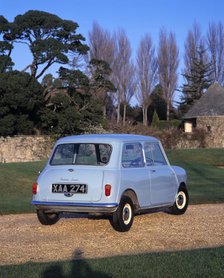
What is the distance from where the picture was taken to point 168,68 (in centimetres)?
6894

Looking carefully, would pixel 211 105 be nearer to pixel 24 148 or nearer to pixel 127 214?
pixel 24 148

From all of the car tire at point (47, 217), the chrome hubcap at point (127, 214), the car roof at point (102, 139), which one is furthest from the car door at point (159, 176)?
the car tire at point (47, 217)

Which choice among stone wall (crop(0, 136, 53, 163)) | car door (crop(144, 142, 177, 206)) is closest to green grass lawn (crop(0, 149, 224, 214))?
car door (crop(144, 142, 177, 206))

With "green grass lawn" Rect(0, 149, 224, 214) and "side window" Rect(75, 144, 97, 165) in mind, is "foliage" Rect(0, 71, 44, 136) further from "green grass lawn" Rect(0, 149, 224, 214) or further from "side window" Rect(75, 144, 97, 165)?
"side window" Rect(75, 144, 97, 165)

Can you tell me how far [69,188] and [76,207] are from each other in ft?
1.18

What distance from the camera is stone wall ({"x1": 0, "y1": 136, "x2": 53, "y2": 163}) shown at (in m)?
36.0

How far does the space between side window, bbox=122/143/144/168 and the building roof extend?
132ft

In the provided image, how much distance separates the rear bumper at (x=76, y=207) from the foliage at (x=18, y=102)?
26543mm

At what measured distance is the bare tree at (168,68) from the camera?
68.4 m

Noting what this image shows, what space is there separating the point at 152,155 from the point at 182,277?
528 centimetres

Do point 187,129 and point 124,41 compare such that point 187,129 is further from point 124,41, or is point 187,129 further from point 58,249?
point 58,249

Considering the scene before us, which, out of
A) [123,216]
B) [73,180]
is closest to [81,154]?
[73,180]

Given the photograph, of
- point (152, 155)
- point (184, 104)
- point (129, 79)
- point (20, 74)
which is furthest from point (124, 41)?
point (152, 155)

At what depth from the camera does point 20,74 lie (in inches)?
1497
